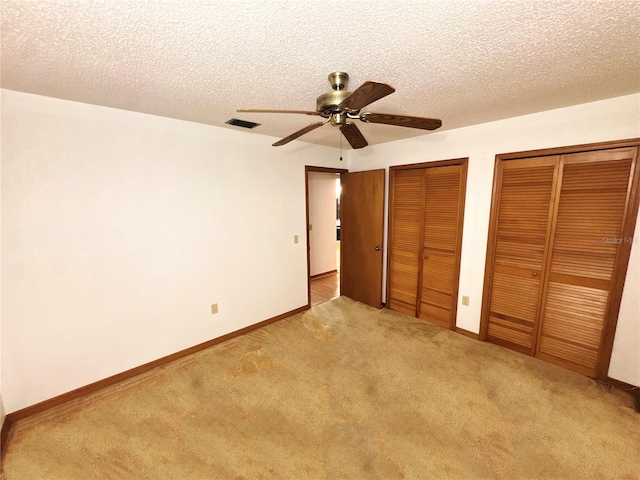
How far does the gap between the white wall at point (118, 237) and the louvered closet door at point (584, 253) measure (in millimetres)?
2757

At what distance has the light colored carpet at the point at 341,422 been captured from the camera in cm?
151

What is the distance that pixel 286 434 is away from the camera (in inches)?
68.2

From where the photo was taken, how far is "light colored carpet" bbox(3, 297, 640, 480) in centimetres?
151

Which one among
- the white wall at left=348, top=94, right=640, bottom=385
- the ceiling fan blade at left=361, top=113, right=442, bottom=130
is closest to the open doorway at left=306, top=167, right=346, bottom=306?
the white wall at left=348, top=94, right=640, bottom=385

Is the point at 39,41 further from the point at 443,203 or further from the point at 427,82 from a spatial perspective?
the point at 443,203

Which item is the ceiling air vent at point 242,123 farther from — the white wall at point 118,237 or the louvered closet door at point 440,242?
the louvered closet door at point 440,242

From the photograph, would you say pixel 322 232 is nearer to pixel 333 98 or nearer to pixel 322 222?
pixel 322 222

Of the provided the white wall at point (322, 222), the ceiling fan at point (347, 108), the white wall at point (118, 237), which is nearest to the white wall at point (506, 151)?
the ceiling fan at point (347, 108)

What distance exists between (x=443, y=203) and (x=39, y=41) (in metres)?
3.20

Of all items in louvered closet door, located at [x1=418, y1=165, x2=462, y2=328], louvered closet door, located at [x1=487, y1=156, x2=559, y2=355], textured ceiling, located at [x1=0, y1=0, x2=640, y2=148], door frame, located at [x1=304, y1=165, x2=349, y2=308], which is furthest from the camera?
door frame, located at [x1=304, y1=165, x2=349, y2=308]

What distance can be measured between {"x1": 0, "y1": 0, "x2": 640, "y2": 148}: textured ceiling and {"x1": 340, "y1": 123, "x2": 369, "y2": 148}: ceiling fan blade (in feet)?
0.90

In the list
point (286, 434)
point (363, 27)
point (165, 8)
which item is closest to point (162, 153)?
point (165, 8)

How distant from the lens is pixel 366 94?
117 centimetres

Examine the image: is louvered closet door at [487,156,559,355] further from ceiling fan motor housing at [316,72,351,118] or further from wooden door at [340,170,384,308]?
ceiling fan motor housing at [316,72,351,118]
